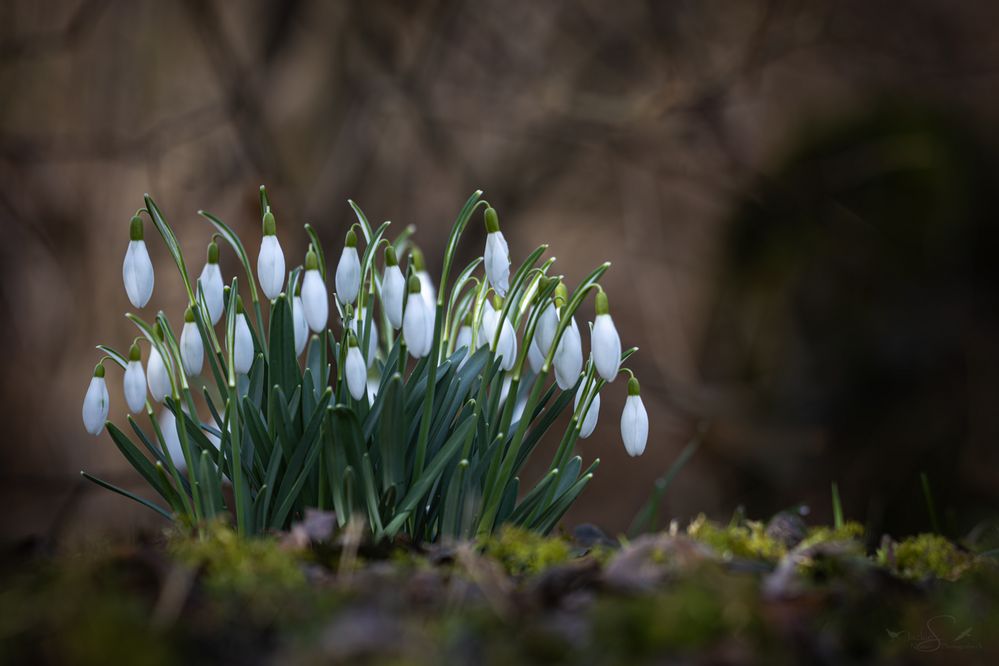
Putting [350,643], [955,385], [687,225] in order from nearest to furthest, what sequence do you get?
[350,643]
[955,385]
[687,225]

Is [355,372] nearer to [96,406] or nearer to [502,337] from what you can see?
[502,337]

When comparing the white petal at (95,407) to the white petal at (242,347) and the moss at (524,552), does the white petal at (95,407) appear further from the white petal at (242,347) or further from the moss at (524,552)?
the moss at (524,552)

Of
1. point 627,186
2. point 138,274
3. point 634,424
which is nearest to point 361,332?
point 138,274

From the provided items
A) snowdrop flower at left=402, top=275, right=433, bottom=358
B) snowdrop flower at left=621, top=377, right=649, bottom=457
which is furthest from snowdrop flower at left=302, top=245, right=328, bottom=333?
snowdrop flower at left=621, top=377, right=649, bottom=457

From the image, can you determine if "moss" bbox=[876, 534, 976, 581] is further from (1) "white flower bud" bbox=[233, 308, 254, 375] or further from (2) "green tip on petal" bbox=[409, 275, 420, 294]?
(1) "white flower bud" bbox=[233, 308, 254, 375]

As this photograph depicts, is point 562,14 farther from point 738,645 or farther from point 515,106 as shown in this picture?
point 738,645

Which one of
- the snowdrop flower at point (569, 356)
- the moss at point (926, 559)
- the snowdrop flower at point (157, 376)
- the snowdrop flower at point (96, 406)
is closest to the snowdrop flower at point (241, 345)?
the snowdrop flower at point (157, 376)

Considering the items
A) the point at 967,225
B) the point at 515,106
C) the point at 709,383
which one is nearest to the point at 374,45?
the point at 515,106
